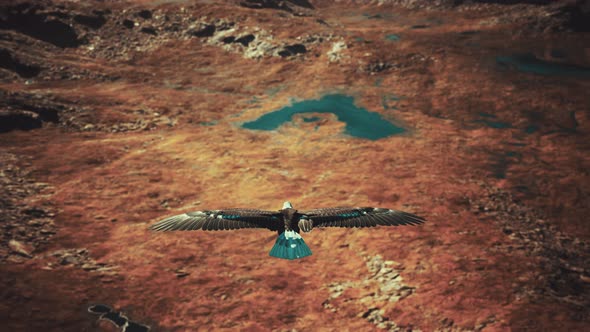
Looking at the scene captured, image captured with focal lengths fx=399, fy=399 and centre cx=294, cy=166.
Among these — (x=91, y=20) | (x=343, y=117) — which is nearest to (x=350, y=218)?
(x=343, y=117)

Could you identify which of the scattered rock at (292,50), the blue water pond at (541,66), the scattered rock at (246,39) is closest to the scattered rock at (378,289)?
the blue water pond at (541,66)

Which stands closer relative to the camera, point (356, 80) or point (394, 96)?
point (394, 96)

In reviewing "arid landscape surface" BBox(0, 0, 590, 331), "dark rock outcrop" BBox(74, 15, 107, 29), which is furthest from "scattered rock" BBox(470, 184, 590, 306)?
"dark rock outcrop" BBox(74, 15, 107, 29)

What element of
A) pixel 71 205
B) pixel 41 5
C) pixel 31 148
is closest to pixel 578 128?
pixel 71 205

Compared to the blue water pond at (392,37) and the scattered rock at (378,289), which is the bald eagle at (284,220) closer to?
the scattered rock at (378,289)

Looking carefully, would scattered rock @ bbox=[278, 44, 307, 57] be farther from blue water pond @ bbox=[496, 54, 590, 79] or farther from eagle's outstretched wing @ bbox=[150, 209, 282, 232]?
eagle's outstretched wing @ bbox=[150, 209, 282, 232]

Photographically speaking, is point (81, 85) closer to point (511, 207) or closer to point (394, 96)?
point (394, 96)
